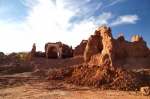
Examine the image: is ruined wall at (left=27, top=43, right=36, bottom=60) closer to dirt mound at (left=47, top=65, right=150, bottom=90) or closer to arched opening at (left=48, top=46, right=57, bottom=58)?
arched opening at (left=48, top=46, right=57, bottom=58)

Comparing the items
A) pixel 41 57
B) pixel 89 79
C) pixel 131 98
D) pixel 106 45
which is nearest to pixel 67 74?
pixel 89 79

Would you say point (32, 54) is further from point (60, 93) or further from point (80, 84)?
→ point (60, 93)

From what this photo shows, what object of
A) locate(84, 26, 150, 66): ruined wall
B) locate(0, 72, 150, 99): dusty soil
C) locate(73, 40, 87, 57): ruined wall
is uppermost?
locate(73, 40, 87, 57): ruined wall

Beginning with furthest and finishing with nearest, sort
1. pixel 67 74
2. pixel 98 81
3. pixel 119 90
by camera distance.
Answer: pixel 67 74
pixel 98 81
pixel 119 90

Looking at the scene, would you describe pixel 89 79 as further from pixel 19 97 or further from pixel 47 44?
pixel 47 44

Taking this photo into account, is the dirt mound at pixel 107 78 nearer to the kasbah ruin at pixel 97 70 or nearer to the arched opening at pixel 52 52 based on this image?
the kasbah ruin at pixel 97 70

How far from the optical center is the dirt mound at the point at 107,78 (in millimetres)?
17156

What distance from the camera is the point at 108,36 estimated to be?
86.1 feet

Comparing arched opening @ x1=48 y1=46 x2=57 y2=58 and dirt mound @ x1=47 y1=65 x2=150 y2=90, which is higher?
arched opening @ x1=48 y1=46 x2=57 y2=58

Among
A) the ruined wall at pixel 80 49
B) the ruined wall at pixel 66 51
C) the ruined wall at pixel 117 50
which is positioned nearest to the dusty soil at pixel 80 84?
the ruined wall at pixel 117 50

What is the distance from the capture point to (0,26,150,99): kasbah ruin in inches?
656

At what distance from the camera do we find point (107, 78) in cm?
1817

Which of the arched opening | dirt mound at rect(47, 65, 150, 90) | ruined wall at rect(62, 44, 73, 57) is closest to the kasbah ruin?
dirt mound at rect(47, 65, 150, 90)

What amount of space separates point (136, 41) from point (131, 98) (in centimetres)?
1370
